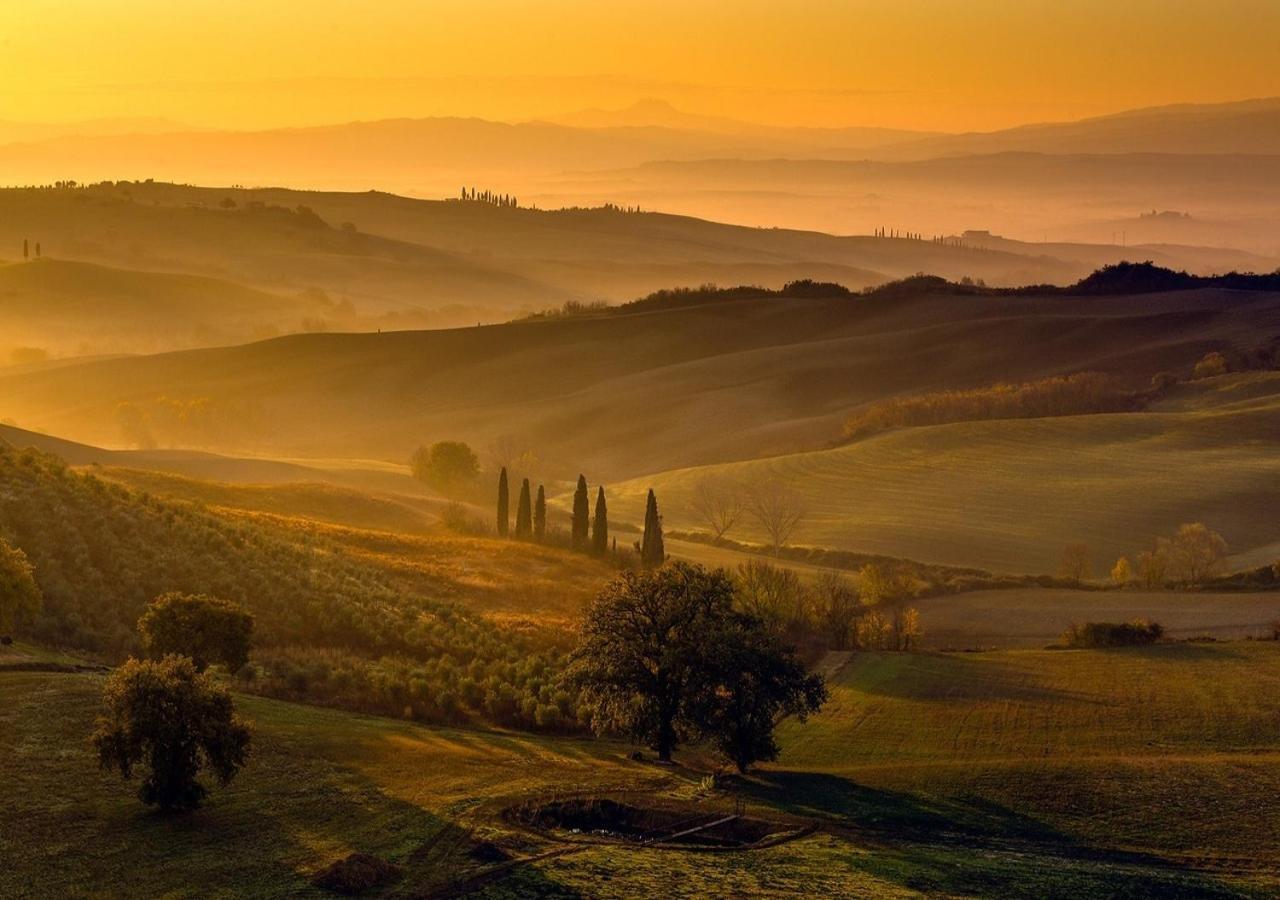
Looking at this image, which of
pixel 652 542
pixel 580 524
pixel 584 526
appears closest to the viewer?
pixel 652 542

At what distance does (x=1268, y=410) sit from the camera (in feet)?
384

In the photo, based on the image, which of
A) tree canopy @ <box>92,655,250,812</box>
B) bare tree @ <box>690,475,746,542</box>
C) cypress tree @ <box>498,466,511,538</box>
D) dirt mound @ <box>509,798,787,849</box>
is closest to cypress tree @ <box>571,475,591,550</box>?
cypress tree @ <box>498,466,511,538</box>

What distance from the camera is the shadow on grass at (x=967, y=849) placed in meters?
31.1

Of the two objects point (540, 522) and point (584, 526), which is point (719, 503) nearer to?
point (540, 522)

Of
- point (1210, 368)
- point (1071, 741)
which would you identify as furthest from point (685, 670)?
point (1210, 368)

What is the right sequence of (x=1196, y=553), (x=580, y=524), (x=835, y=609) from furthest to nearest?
(x=580, y=524), (x=1196, y=553), (x=835, y=609)

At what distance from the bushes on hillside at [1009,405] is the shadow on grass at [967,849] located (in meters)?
92.7

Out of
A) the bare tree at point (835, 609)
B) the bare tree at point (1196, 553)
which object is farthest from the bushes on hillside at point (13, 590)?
the bare tree at point (1196, 553)

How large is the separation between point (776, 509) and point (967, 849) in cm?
6651

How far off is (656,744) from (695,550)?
4960 cm

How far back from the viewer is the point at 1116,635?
198 ft

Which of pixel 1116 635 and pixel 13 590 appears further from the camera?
pixel 1116 635

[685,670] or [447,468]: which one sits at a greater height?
Result: [447,468]

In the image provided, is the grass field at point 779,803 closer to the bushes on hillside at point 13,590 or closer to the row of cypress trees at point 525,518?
the bushes on hillside at point 13,590
